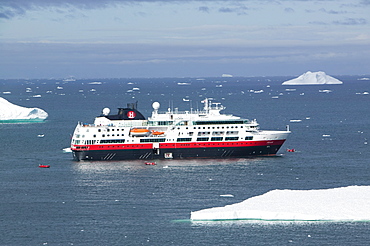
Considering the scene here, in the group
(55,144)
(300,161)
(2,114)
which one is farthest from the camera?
(2,114)

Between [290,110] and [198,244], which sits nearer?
[198,244]

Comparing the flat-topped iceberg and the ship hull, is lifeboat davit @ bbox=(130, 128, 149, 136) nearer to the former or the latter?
the ship hull

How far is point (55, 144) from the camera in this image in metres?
94.1

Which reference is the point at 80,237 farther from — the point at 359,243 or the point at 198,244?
the point at 359,243

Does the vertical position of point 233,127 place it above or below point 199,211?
above

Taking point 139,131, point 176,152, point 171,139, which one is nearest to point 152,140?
point 139,131

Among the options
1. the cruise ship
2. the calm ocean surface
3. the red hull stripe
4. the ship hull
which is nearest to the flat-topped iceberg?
the calm ocean surface

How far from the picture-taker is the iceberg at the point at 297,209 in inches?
1957

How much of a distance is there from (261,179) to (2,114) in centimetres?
7285

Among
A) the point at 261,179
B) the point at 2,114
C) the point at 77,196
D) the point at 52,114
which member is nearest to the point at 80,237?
the point at 77,196

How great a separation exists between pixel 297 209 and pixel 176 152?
29.8 m

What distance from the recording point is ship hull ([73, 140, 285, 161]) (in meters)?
78.2

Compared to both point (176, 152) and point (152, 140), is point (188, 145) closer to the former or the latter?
point (176, 152)

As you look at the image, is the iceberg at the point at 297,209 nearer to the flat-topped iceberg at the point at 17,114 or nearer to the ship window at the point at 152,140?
the ship window at the point at 152,140
